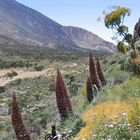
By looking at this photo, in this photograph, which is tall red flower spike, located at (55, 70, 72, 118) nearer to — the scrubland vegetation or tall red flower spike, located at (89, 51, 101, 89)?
the scrubland vegetation

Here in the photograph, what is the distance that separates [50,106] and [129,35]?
7585 mm

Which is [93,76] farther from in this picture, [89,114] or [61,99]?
[89,114]

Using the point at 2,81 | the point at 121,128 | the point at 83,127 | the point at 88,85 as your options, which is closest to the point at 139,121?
the point at 121,128

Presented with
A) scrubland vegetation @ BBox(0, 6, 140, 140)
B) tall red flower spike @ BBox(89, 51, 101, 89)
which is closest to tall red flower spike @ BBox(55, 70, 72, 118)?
scrubland vegetation @ BBox(0, 6, 140, 140)

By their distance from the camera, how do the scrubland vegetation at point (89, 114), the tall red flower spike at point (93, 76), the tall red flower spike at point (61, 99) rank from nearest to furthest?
the scrubland vegetation at point (89, 114) < the tall red flower spike at point (61, 99) < the tall red flower spike at point (93, 76)

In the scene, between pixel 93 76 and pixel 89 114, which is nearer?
pixel 89 114

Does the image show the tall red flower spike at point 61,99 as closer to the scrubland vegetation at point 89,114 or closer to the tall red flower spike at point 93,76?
the scrubland vegetation at point 89,114

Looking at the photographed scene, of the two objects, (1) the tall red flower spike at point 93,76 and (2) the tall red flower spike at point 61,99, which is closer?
(2) the tall red flower spike at point 61,99

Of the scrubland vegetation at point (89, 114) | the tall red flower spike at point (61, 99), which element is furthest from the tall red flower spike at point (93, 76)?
the tall red flower spike at point (61, 99)

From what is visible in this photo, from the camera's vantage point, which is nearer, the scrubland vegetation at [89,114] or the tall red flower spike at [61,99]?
the scrubland vegetation at [89,114]

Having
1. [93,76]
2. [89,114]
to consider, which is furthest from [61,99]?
[93,76]

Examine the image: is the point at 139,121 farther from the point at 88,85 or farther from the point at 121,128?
the point at 88,85

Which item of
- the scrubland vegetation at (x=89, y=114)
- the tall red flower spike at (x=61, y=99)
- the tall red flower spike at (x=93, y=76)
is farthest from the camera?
the tall red flower spike at (x=93, y=76)

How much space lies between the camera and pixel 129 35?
33.0 meters
